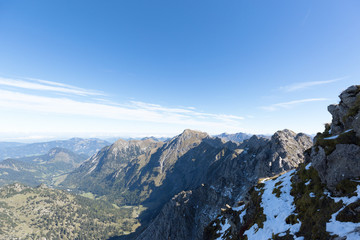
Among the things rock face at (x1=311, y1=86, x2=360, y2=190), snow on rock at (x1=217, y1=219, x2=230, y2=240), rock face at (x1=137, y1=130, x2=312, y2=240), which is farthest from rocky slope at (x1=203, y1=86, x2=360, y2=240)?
rock face at (x1=137, y1=130, x2=312, y2=240)

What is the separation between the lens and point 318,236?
16.8 m

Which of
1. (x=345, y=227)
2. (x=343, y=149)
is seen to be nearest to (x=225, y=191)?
(x=343, y=149)

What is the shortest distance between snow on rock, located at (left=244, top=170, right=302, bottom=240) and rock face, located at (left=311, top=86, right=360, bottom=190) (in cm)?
750

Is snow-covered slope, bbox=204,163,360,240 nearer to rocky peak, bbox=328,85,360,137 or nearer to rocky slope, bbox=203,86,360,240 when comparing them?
rocky slope, bbox=203,86,360,240

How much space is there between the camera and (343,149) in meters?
22.1

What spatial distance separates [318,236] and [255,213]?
633 inches

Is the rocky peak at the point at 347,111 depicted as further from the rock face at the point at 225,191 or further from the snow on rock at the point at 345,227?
the rock face at the point at 225,191

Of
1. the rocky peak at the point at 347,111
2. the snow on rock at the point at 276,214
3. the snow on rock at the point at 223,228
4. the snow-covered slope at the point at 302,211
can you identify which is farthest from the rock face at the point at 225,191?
the rocky peak at the point at 347,111

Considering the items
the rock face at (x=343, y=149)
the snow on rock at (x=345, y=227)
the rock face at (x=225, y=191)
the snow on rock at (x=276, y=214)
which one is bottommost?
the rock face at (x=225, y=191)

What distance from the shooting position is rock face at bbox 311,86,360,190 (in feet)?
68.5

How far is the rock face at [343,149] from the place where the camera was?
20891mm

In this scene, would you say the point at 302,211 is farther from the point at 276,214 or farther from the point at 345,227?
the point at 345,227

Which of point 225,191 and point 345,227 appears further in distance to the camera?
point 225,191

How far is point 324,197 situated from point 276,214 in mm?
8535
